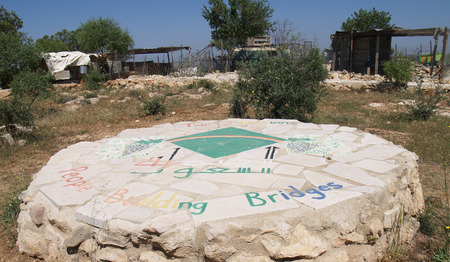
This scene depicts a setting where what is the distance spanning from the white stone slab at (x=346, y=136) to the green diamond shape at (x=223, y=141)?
807 millimetres

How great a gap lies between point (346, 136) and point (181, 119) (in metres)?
4.71

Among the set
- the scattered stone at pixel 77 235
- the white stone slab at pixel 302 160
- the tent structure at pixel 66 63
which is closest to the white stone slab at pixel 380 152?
the white stone slab at pixel 302 160

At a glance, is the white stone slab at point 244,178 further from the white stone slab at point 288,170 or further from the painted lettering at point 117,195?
the painted lettering at point 117,195

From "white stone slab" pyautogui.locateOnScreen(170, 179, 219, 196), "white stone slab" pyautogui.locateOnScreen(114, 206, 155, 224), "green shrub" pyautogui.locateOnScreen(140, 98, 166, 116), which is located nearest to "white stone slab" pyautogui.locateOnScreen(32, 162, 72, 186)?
"white stone slab" pyautogui.locateOnScreen(114, 206, 155, 224)

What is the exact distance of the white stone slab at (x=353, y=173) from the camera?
2879mm

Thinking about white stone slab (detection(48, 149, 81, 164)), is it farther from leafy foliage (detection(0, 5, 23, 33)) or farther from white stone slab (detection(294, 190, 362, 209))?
leafy foliage (detection(0, 5, 23, 33))

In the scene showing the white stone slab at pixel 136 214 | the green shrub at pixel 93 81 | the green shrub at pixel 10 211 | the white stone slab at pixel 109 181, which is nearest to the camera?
the white stone slab at pixel 136 214

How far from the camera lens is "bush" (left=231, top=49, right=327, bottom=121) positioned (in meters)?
6.48

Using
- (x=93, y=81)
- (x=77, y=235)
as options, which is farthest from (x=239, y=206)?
(x=93, y=81)

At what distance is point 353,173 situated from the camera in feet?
10.2

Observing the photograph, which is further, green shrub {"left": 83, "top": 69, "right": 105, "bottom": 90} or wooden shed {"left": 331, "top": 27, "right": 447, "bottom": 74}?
green shrub {"left": 83, "top": 69, "right": 105, "bottom": 90}

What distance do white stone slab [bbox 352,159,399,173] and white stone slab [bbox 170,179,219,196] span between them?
5.14ft

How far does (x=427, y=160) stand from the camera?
16.5 feet

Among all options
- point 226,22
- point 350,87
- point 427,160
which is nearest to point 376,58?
point 350,87
